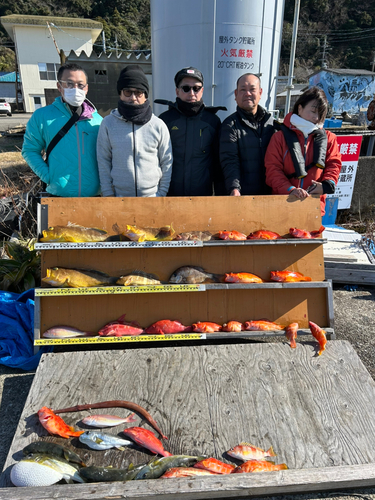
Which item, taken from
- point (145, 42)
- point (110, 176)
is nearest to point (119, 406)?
point (110, 176)

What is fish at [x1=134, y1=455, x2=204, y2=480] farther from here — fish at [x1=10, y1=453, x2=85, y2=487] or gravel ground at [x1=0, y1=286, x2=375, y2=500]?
gravel ground at [x1=0, y1=286, x2=375, y2=500]

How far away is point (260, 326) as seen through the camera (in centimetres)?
379

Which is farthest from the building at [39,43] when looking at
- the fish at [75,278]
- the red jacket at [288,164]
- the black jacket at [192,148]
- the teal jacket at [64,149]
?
the fish at [75,278]

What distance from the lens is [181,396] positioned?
315 cm

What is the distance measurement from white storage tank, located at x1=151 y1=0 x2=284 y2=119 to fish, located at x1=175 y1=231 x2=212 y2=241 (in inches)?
180

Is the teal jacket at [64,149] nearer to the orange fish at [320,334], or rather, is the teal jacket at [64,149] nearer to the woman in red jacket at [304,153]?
the woman in red jacket at [304,153]

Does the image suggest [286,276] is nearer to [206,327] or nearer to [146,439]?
[206,327]

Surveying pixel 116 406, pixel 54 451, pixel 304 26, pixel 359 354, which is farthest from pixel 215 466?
pixel 304 26

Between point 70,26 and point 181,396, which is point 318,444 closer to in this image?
point 181,396

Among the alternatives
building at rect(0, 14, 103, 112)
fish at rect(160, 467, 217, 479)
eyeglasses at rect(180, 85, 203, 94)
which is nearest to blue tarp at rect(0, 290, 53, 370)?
fish at rect(160, 467, 217, 479)

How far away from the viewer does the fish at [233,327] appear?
12.3 ft

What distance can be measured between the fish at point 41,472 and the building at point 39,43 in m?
51.9

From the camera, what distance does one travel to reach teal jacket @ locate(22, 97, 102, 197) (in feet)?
12.8

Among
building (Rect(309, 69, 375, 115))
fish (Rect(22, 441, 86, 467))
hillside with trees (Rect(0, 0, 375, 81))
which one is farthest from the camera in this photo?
hillside with trees (Rect(0, 0, 375, 81))
